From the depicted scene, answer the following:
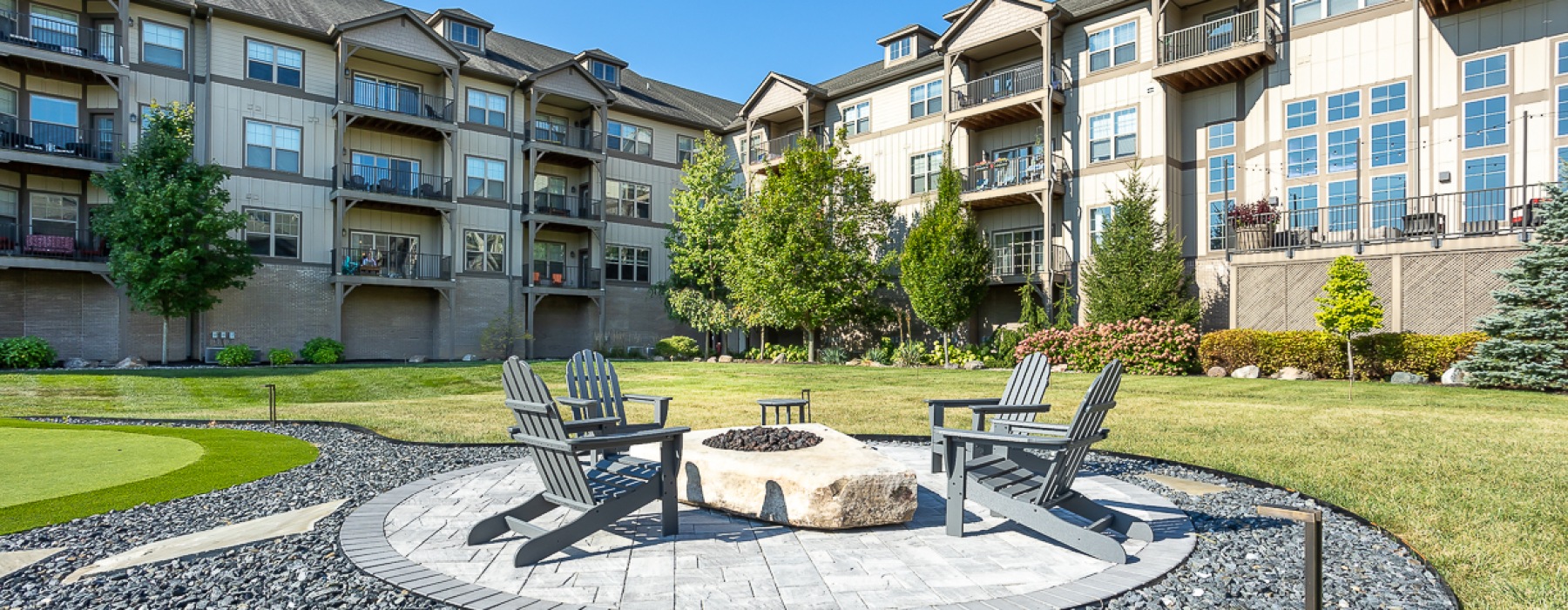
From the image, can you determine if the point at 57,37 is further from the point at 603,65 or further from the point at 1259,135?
the point at 1259,135

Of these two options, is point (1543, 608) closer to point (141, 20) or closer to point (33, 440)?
point (33, 440)

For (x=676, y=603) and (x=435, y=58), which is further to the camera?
(x=435, y=58)

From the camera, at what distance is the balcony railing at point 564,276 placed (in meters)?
28.8

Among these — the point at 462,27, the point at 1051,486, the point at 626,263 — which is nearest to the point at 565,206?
the point at 626,263

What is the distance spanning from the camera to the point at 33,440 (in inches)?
312

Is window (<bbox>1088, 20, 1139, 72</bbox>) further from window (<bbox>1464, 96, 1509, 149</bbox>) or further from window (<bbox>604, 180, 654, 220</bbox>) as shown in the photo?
window (<bbox>604, 180, 654, 220</bbox>)

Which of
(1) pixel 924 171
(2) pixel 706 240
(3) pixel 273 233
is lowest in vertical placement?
(3) pixel 273 233

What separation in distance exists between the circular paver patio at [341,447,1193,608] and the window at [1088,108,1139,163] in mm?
18201

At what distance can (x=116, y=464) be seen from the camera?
265 inches

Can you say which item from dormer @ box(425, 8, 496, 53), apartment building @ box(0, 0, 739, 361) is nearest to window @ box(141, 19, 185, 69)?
apartment building @ box(0, 0, 739, 361)

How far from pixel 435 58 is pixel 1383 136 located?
26.6 meters

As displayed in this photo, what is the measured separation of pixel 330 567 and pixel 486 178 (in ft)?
84.9

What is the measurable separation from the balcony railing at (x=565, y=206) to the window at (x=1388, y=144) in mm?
23652

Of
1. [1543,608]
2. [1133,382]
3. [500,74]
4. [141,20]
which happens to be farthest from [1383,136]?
[141,20]
